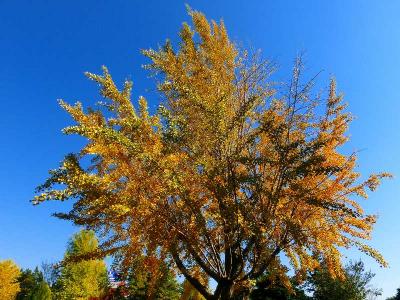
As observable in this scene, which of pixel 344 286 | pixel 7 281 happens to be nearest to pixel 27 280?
pixel 7 281

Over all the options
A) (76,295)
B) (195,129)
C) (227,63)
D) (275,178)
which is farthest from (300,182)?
(76,295)

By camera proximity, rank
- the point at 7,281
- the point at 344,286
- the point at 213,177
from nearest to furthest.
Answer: the point at 213,177, the point at 344,286, the point at 7,281

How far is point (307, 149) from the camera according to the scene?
835 cm

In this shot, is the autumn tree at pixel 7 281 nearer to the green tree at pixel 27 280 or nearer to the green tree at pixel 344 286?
the green tree at pixel 27 280

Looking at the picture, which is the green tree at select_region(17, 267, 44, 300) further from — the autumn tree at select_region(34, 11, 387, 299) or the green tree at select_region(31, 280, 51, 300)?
the autumn tree at select_region(34, 11, 387, 299)

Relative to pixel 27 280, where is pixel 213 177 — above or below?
below

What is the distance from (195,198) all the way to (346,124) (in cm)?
481

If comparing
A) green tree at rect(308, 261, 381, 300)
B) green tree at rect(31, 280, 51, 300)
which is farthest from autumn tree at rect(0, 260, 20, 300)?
green tree at rect(308, 261, 381, 300)

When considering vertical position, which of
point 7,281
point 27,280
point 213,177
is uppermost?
point 27,280

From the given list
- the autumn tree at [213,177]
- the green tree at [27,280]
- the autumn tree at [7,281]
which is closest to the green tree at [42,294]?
the autumn tree at [7,281]

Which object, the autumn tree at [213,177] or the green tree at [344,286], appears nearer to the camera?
the autumn tree at [213,177]

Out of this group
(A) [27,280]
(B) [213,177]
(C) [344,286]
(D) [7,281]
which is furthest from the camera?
(A) [27,280]

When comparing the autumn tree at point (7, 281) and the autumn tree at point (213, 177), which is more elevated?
the autumn tree at point (7, 281)

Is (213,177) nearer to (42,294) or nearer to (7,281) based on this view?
(42,294)
